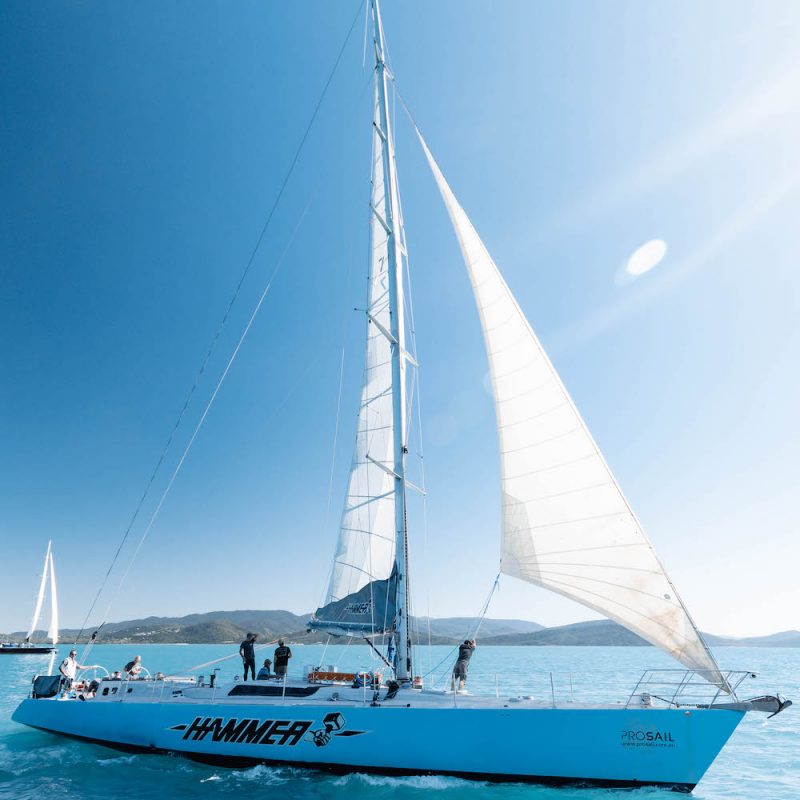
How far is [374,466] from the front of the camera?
46.5ft

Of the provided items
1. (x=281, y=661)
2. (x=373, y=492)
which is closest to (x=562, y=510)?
(x=373, y=492)

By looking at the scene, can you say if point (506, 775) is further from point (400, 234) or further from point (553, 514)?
point (400, 234)

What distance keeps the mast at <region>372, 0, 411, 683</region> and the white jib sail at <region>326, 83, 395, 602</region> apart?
0.38 meters

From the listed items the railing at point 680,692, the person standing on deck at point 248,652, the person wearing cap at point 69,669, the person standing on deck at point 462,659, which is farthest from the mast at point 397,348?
the person wearing cap at point 69,669

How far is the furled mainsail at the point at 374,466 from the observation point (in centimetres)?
1327

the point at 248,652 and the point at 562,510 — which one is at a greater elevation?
the point at 562,510

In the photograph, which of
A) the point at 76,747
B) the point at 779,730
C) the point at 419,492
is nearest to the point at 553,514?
the point at 419,492

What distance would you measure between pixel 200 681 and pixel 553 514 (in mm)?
9656

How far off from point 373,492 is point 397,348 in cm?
386

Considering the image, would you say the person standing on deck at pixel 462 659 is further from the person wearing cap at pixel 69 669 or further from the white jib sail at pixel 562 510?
the person wearing cap at pixel 69 669

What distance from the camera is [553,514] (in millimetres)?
10570

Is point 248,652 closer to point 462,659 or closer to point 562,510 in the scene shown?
point 462,659

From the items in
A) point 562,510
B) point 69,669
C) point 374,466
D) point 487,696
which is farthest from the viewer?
point 69,669

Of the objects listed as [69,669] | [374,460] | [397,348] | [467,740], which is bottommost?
[467,740]
